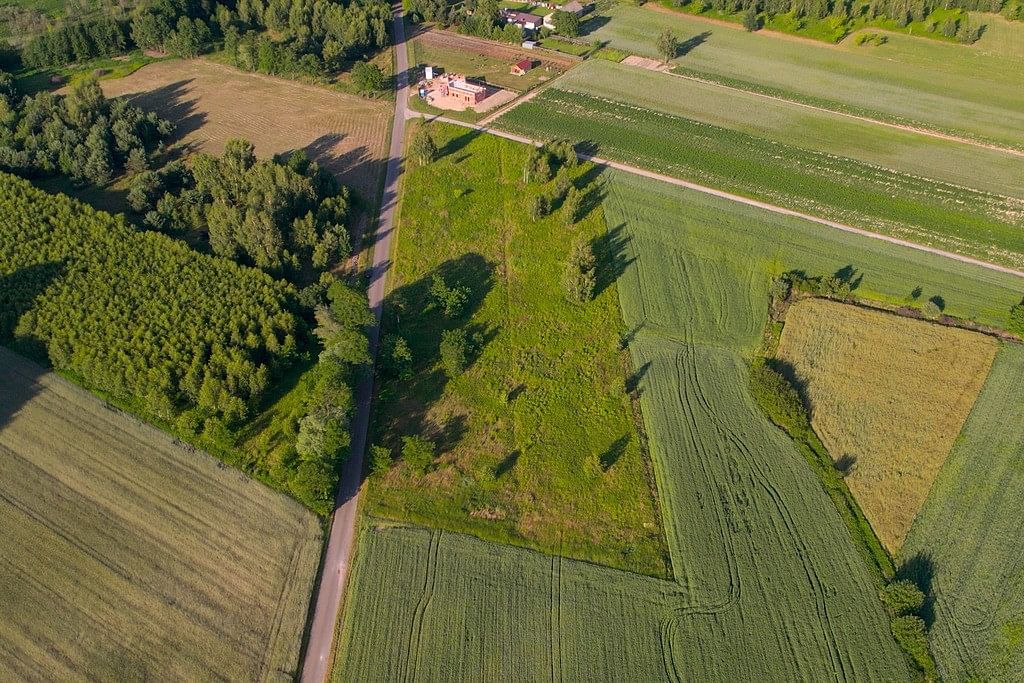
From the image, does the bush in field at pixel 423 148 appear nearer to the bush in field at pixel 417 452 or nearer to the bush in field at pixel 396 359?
the bush in field at pixel 396 359

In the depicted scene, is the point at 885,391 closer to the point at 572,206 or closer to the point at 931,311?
the point at 931,311

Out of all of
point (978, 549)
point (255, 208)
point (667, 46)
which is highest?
point (667, 46)

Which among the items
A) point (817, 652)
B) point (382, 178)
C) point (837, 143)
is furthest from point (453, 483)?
point (837, 143)

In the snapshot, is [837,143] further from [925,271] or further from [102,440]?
[102,440]

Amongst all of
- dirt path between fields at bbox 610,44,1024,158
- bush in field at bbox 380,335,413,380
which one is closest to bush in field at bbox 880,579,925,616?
bush in field at bbox 380,335,413,380

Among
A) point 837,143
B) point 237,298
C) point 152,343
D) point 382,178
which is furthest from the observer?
point 837,143

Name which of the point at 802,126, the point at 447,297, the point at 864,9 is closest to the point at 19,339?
the point at 447,297

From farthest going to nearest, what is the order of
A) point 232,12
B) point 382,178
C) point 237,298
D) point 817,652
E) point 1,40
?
point 232,12 < point 1,40 < point 382,178 < point 237,298 < point 817,652
